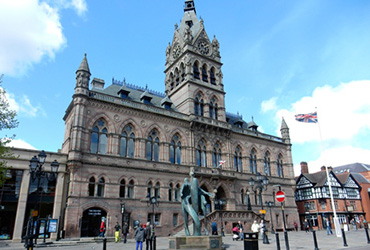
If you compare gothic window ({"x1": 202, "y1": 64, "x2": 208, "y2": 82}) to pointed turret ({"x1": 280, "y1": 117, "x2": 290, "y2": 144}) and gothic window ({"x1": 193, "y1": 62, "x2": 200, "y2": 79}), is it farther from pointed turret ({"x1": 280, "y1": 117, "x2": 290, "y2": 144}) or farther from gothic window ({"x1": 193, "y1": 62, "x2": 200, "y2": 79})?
pointed turret ({"x1": 280, "y1": 117, "x2": 290, "y2": 144})

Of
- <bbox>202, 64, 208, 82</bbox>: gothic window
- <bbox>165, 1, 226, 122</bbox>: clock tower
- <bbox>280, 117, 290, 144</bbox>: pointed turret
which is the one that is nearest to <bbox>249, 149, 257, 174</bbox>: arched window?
<bbox>165, 1, 226, 122</bbox>: clock tower

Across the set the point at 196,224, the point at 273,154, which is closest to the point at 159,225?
the point at 196,224

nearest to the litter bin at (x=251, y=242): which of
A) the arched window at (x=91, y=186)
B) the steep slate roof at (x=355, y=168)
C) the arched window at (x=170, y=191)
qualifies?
the arched window at (x=91, y=186)

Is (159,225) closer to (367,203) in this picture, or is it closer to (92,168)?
(92,168)

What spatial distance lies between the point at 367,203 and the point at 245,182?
3571 cm

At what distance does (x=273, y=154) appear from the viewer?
46.0 meters

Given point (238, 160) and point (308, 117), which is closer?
point (308, 117)

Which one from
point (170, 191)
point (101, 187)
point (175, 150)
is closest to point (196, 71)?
point (175, 150)

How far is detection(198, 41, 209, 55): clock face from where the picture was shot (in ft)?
142

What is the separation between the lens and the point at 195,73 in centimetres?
4169

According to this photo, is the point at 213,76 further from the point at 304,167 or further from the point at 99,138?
the point at 304,167

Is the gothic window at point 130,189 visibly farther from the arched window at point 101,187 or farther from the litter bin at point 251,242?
the litter bin at point 251,242

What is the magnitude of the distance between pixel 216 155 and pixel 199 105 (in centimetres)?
728

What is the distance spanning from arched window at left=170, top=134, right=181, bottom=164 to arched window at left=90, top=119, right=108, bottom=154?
8207 millimetres
